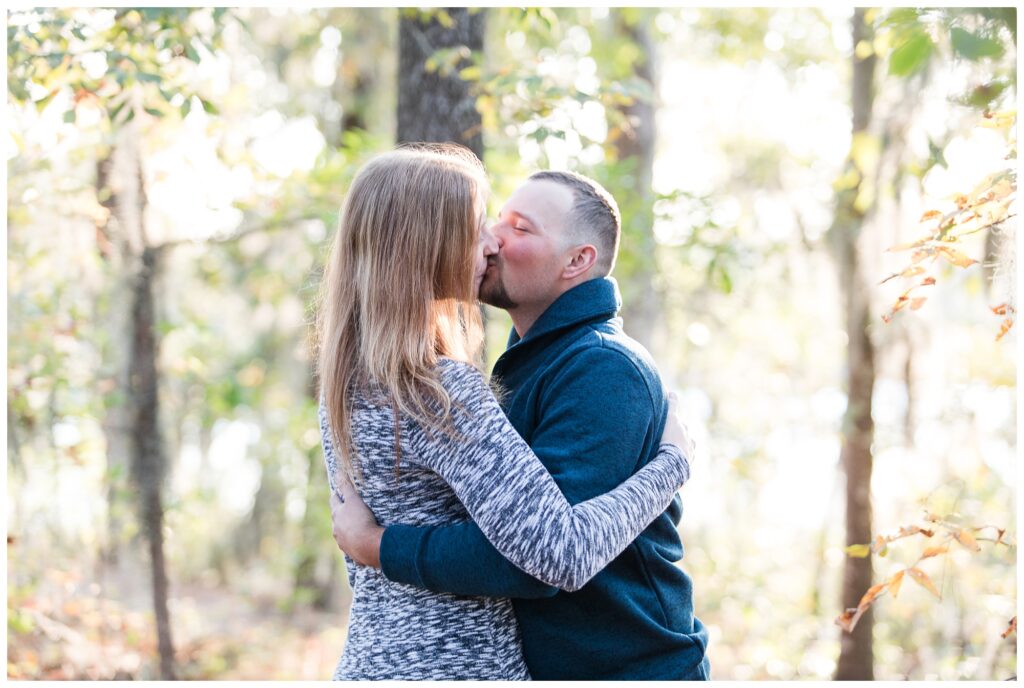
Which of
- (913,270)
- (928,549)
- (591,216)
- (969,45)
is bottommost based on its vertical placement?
(928,549)

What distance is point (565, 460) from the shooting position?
1956mm

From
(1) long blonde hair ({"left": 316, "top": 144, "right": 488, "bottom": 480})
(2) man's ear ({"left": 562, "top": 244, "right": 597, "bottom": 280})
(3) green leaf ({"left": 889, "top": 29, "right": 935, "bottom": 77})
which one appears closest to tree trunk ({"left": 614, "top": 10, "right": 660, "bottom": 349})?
(2) man's ear ({"left": 562, "top": 244, "right": 597, "bottom": 280})

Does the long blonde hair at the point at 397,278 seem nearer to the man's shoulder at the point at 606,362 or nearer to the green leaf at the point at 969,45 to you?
the man's shoulder at the point at 606,362

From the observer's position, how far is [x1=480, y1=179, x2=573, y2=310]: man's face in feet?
7.85

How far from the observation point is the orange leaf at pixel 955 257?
248cm

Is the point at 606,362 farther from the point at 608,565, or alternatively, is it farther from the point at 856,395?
the point at 856,395

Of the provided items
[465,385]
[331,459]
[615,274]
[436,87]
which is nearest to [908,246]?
[465,385]

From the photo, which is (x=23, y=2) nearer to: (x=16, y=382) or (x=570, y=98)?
(x=570, y=98)

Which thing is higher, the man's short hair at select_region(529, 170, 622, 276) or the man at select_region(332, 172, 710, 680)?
the man's short hair at select_region(529, 170, 622, 276)

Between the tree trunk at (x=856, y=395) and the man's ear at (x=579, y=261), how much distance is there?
472 cm

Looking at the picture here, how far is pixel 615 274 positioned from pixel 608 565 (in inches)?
185

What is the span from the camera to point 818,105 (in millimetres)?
9836

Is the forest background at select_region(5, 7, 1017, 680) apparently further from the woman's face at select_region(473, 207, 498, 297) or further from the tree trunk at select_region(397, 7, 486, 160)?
the woman's face at select_region(473, 207, 498, 297)

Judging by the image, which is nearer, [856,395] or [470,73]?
[470,73]
